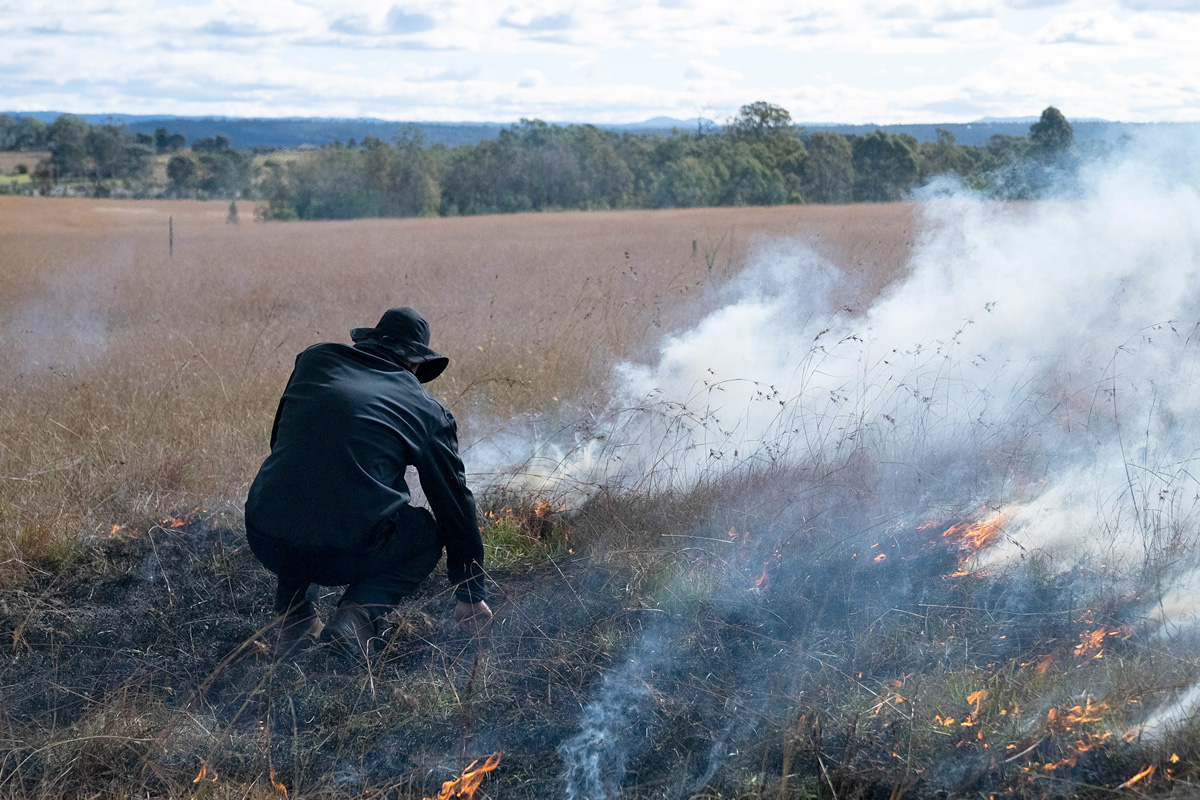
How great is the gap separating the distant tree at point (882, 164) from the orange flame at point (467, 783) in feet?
35.0

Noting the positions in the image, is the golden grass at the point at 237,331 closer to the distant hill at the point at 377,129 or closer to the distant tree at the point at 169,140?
the distant hill at the point at 377,129

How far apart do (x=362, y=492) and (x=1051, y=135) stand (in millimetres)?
6569

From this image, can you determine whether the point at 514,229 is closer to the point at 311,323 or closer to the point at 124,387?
the point at 311,323

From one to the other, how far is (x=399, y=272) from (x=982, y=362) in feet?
35.1

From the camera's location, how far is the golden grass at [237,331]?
17.5 feet

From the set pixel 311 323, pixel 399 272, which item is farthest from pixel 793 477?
pixel 399 272

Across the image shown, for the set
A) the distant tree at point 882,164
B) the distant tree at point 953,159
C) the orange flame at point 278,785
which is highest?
the distant tree at point 882,164

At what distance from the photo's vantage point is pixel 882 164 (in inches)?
669

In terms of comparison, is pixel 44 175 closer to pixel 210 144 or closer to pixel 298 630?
pixel 210 144

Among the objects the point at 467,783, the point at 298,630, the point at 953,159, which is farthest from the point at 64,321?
the point at 467,783

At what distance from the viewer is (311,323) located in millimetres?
10375

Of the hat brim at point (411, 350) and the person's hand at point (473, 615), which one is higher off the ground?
the hat brim at point (411, 350)

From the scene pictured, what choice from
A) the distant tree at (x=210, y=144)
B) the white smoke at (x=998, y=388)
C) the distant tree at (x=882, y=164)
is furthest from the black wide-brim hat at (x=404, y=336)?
the distant tree at (x=210, y=144)

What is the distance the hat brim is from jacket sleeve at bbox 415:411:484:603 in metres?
0.25
